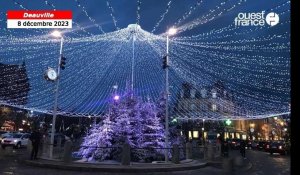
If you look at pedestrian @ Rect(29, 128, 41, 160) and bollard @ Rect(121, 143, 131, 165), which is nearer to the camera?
bollard @ Rect(121, 143, 131, 165)

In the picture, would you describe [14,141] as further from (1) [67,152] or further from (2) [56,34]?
(1) [67,152]

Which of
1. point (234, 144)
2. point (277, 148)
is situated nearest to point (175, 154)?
point (277, 148)

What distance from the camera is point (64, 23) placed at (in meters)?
17.2

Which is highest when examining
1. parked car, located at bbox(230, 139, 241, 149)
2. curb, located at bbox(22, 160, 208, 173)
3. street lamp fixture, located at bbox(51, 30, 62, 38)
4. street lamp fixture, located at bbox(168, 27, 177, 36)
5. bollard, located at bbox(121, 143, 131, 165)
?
street lamp fixture, located at bbox(168, 27, 177, 36)

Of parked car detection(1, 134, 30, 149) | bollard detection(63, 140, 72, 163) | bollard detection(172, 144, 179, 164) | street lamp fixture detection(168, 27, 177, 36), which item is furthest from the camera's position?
parked car detection(1, 134, 30, 149)

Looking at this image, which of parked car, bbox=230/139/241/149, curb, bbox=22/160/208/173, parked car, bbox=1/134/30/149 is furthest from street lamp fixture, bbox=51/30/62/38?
parked car, bbox=230/139/241/149

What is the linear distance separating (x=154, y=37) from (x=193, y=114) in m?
48.0

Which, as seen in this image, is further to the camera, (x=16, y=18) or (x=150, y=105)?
(x=150, y=105)

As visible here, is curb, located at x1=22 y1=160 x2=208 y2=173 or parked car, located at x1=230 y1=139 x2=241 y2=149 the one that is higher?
parked car, located at x1=230 y1=139 x2=241 y2=149

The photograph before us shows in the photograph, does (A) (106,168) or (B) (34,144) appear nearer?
(A) (106,168)

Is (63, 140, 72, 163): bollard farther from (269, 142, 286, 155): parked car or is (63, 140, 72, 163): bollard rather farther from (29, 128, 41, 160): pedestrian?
(269, 142, 286, 155): parked car

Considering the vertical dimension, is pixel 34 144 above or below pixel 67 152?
above
